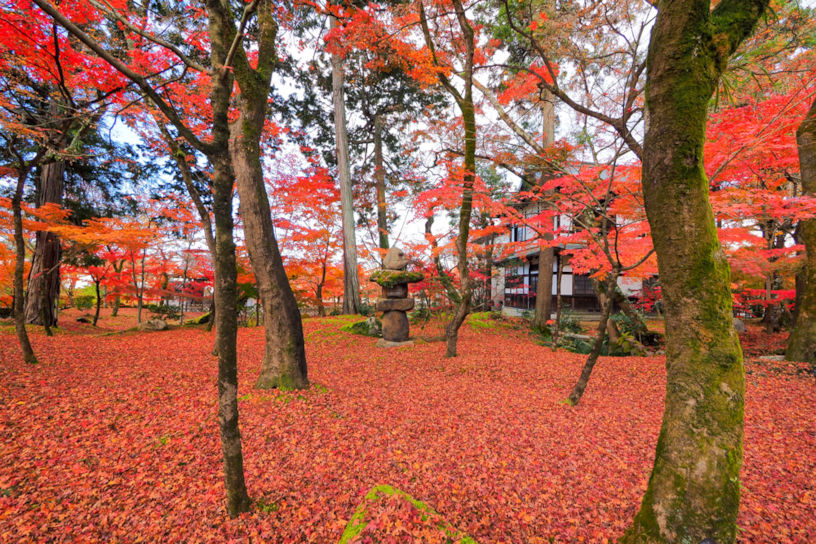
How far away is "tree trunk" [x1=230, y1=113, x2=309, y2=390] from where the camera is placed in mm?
4066

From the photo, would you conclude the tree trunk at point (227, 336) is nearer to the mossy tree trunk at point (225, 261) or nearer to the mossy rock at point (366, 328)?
the mossy tree trunk at point (225, 261)

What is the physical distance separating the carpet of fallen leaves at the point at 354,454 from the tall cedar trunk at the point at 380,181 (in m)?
8.60

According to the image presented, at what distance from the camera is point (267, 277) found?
4098mm

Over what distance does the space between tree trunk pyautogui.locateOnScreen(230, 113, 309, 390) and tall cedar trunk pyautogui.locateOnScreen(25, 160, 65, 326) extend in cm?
845

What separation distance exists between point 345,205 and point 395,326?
559 centimetres

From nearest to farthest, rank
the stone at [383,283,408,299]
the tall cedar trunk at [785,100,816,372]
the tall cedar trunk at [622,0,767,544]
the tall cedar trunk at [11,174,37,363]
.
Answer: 1. the tall cedar trunk at [622,0,767,544]
2. the tall cedar trunk at [11,174,37,363]
3. the tall cedar trunk at [785,100,816,372]
4. the stone at [383,283,408,299]

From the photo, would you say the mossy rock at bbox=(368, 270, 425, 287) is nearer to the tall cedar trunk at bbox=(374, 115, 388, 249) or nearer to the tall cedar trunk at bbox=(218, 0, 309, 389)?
the tall cedar trunk at bbox=(218, 0, 309, 389)

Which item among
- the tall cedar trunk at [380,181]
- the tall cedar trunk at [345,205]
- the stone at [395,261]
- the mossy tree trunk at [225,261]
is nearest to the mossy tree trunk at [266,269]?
the mossy tree trunk at [225,261]

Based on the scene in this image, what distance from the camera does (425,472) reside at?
2545 millimetres

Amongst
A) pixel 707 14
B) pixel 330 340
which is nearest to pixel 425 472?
pixel 707 14

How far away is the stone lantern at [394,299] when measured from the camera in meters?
7.74

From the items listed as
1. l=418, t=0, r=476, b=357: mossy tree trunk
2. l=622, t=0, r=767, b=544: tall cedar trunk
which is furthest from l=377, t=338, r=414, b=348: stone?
l=622, t=0, r=767, b=544: tall cedar trunk

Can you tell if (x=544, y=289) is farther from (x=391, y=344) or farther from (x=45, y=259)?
(x=45, y=259)

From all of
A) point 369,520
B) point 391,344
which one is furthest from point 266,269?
point 391,344
